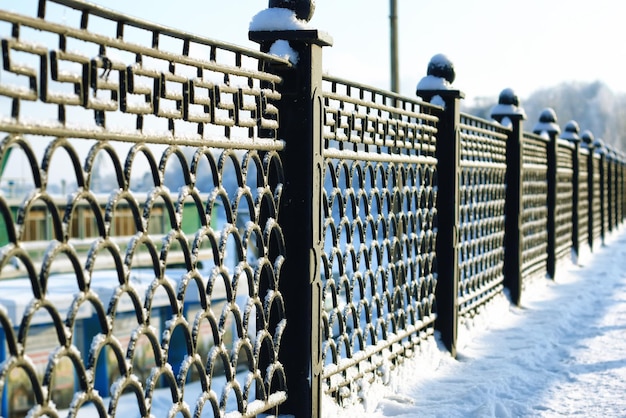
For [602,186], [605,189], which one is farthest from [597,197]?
[605,189]

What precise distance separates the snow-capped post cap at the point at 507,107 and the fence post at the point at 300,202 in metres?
5.56

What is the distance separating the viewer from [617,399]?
446 cm

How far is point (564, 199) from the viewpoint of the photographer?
12266 mm

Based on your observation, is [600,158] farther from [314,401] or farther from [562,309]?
[314,401]

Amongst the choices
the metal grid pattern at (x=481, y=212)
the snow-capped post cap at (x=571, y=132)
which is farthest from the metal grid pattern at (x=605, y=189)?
the metal grid pattern at (x=481, y=212)

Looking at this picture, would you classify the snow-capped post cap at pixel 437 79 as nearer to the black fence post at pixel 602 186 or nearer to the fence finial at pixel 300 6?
the fence finial at pixel 300 6

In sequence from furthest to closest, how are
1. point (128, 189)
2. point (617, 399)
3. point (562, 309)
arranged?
point (562, 309), point (617, 399), point (128, 189)

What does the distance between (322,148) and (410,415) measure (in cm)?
158

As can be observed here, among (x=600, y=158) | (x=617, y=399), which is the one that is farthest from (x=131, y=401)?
(x=617, y=399)

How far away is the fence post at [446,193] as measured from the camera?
215 inches

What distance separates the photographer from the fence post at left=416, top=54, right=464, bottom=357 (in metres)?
5.46

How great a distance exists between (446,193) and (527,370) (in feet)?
4.43

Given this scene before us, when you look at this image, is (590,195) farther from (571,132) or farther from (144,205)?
(144,205)

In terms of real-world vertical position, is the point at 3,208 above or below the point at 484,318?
above
